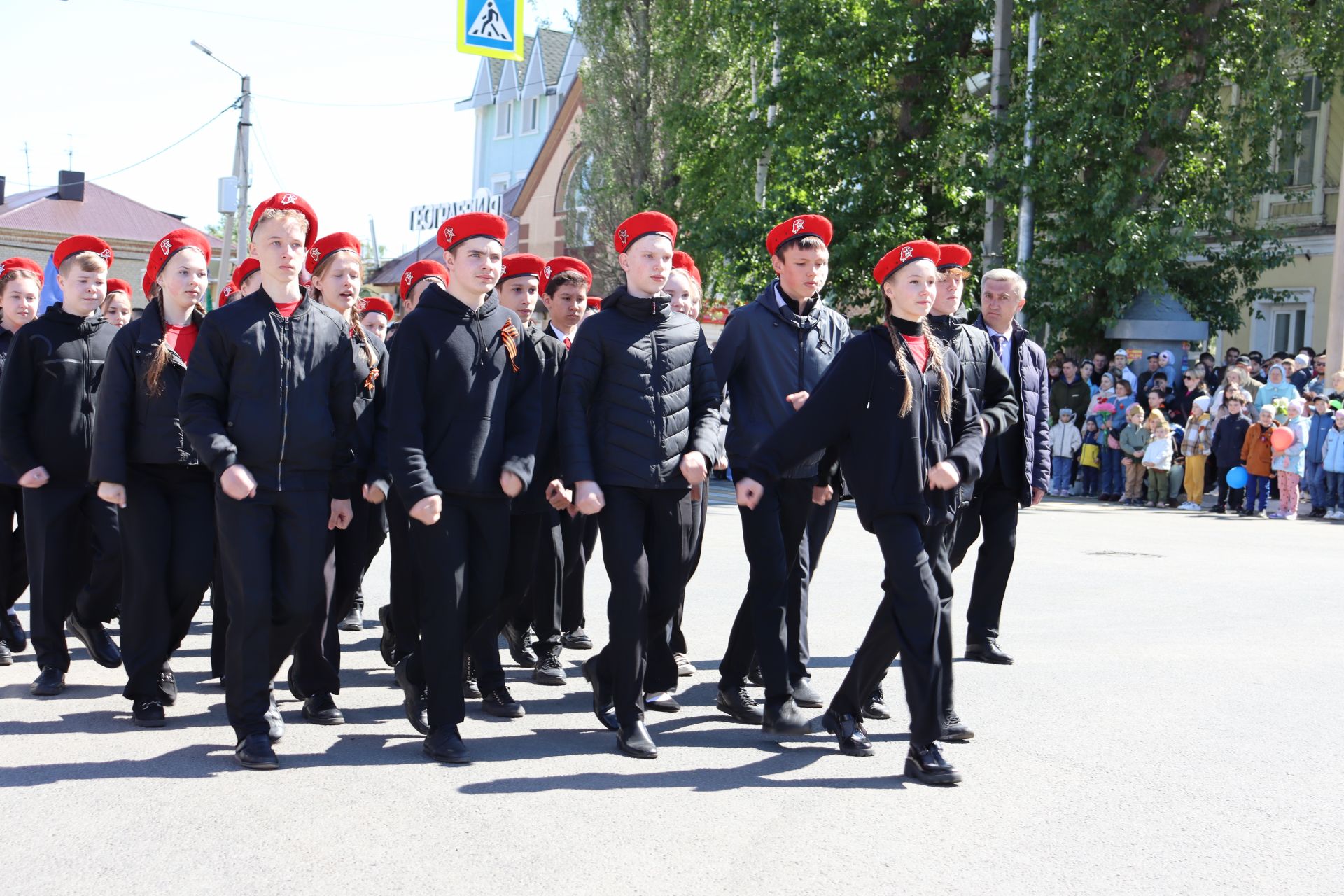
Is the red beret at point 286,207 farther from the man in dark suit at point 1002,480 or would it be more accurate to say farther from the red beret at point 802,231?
the man in dark suit at point 1002,480

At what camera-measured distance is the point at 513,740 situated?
20.4 ft

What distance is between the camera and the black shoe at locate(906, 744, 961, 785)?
5539 millimetres

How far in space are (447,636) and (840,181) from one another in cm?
2128

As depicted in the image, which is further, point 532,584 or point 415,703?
point 532,584

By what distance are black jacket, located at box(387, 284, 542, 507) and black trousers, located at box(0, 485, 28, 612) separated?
3.05 m

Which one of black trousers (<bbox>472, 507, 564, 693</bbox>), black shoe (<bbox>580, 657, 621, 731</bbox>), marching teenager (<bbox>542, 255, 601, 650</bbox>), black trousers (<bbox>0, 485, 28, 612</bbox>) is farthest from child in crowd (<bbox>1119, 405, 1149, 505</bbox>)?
black trousers (<bbox>0, 485, 28, 612</bbox>)

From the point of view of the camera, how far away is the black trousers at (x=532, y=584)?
655cm

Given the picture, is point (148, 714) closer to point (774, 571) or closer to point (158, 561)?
point (158, 561)

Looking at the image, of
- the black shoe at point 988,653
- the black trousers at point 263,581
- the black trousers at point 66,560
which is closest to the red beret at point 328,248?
the black trousers at point 66,560

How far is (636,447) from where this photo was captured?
19.5 feet

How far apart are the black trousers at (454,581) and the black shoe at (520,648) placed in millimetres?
1892

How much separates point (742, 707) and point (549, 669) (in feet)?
4.39

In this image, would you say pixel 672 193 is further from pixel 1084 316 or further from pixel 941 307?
pixel 941 307

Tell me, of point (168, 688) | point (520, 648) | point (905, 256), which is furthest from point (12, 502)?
point (905, 256)
